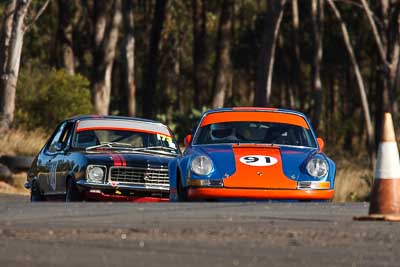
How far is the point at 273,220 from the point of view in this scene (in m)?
11.4

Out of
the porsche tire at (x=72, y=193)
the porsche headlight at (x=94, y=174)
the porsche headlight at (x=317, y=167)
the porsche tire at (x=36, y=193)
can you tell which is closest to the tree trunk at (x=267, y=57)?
the porsche tire at (x=36, y=193)

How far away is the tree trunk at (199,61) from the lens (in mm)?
48562

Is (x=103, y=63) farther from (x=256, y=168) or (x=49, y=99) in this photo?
(x=256, y=168)

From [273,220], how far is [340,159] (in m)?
27.1

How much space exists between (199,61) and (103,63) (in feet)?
27.5

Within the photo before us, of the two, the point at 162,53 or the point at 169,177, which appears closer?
the point at 169,177

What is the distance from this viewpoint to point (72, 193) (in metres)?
16.5

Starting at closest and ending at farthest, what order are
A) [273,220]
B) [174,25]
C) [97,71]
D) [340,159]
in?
[273,220], [340,159], [97,71], [174,25]

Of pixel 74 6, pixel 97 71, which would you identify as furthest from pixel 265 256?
pixel 74 6

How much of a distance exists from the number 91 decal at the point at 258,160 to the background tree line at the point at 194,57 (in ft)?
56.5

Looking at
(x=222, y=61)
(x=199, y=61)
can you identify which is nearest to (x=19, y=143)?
(x=222, y=61)

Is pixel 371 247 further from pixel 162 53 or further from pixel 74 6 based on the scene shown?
pixel 162 53

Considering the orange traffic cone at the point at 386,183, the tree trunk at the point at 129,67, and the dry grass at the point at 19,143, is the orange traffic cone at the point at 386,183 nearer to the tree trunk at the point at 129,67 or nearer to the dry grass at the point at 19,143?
the dry grass at the point at 19,143

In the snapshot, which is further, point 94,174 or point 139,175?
point 139,175
